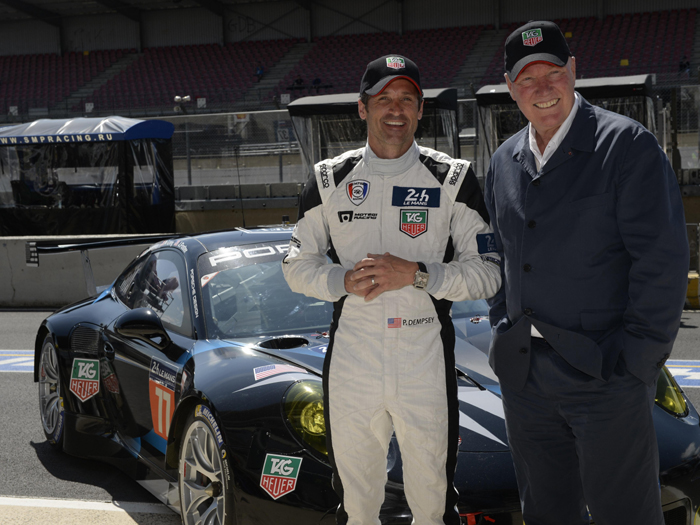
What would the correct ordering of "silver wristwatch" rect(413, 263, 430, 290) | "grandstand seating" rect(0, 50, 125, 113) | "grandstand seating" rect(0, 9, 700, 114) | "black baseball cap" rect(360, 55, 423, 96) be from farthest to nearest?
1. "grandstand seating" rect(0, 50, 125, 113)
2. "grandstand seating" rect(0, 9, 700, 114)
3. "black baseball cap" rect(360, 55, 423, 96)
4. "silver wristwatch" rect(413, 263, 430, 290)

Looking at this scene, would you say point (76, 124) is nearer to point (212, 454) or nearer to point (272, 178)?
point (272, 178)

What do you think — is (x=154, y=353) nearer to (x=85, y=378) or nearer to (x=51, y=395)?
(x=85, y=378)

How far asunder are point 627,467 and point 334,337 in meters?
0.97

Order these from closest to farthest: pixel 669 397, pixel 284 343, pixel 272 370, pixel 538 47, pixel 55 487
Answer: pixel 538 47 → pixel 272 370 → pixel 669 397 → pixel 284 343 → pixel 55 487

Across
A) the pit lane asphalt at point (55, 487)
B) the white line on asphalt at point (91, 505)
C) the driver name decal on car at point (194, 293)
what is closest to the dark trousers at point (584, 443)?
the driver name decal on car at point (194, 293)

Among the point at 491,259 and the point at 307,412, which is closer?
the point at 491,259

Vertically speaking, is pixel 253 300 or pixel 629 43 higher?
pixel 629 43

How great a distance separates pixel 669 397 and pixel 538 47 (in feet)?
5.81

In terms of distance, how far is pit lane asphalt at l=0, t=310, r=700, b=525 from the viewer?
12.3ft

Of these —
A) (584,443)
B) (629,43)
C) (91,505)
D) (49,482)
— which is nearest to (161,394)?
(91,505)

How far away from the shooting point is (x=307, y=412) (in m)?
2.99

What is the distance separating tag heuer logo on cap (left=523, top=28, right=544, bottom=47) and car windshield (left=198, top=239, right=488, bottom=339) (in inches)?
72.0

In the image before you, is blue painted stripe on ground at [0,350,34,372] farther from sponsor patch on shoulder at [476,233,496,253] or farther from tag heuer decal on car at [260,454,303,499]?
sponsor patch on shoulder at [476,233,496,253]

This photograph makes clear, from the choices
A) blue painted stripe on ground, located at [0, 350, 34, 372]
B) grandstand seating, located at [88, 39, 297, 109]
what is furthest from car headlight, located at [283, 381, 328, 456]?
grandstand seating, located at [88, 39, 297, 109]
